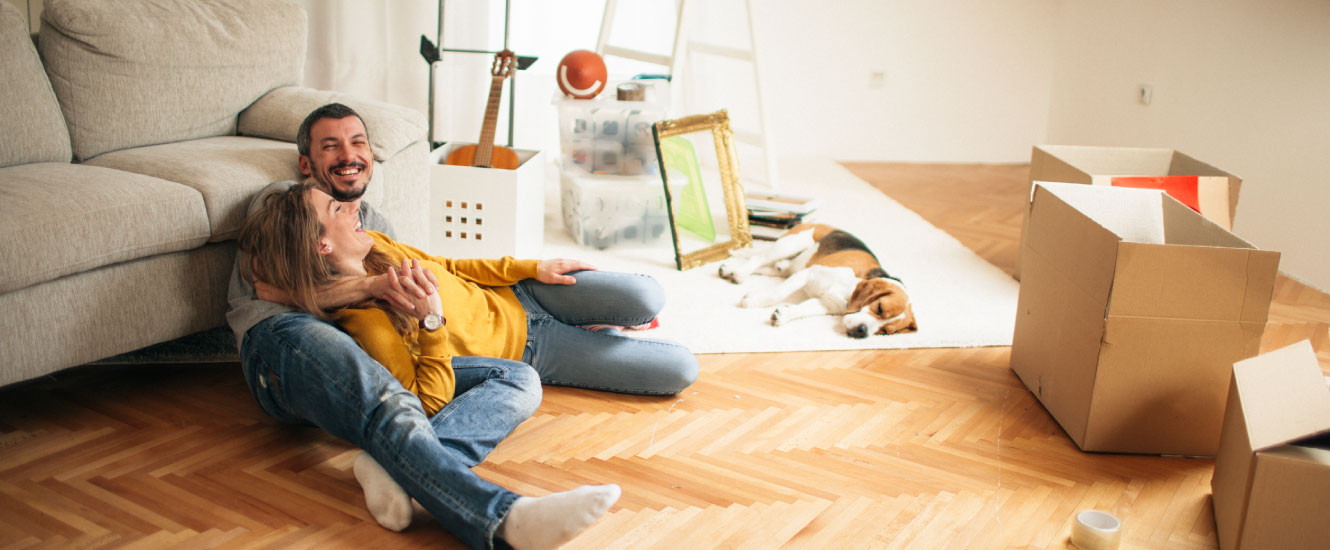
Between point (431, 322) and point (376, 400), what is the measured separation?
22 centimetres

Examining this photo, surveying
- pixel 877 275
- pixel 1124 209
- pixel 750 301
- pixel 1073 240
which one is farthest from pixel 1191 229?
pixel 750 301

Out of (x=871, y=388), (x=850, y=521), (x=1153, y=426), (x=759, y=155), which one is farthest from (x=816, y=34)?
(x=850, y=521)

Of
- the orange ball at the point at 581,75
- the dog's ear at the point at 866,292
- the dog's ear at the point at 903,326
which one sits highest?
the orange ball at the point at 581,75

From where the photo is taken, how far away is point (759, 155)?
17.2 ft

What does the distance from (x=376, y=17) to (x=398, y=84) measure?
320 mm

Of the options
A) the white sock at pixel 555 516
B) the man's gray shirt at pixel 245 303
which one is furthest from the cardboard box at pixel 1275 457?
the man's gray shirt at pixel 245 303

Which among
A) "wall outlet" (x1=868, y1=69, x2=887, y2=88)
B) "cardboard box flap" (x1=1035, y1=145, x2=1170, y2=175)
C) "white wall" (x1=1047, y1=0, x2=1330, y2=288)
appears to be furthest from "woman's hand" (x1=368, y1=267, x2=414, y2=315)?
"wall outlet" (x1=868, y1=69, x2=887, y2=88)

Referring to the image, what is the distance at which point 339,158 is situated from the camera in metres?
2.14

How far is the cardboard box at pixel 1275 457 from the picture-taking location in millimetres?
1557

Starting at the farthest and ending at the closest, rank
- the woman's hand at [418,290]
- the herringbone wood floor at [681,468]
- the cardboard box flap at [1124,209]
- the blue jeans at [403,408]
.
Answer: the cardboard box flap at [1124,209] → the woman's hand at [418,290] → the herringbone wood floor at [681,468] → the blue jeans at [403,408]

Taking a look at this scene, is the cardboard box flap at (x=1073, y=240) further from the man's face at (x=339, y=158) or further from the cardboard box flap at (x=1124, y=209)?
the man's face at (x=339, y=158)

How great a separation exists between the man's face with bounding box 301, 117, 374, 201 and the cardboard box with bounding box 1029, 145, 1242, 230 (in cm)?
198

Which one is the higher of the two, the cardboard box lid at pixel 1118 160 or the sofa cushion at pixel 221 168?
the cardboard box lid at pixel 1118 160

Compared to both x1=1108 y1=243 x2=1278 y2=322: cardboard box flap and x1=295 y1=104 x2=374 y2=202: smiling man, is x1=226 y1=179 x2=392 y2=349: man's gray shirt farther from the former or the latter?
x1=1108 y1=243 x2=1278 y2=322: cardboard box flap
